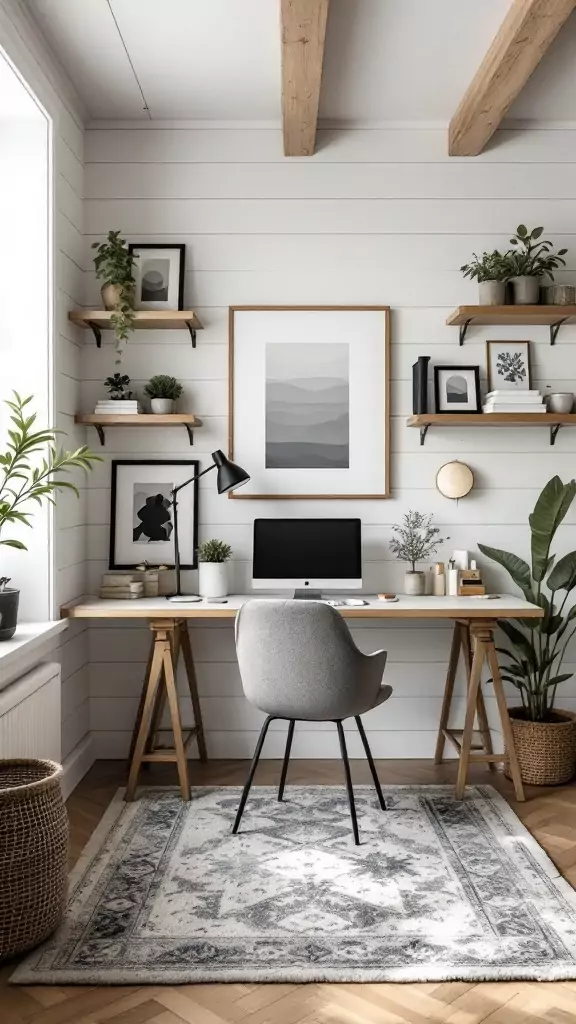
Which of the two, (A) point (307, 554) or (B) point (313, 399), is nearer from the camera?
(A) point (307, 554)

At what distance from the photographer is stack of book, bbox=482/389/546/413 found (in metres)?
3.83

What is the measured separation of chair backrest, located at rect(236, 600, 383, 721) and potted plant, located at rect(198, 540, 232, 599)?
71cm

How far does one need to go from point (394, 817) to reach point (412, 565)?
1142mm

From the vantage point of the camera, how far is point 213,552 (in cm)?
385

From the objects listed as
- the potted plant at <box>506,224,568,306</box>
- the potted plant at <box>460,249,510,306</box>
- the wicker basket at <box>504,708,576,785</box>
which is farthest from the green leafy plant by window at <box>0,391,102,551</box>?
the wicker basket at <box>504,708,576,785</box>

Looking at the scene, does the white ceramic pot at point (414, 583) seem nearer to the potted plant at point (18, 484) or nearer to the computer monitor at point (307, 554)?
the computer monitor at point (307, 554)

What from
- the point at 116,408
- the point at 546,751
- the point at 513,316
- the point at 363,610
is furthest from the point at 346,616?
the point at 513,316

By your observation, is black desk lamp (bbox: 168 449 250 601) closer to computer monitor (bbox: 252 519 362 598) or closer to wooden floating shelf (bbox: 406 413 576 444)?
computer monitor (bbox: 252 519 362 598)

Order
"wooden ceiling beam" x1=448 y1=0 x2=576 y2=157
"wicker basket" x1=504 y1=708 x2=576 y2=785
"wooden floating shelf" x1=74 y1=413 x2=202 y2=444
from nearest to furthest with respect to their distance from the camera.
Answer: "wooden ceiling beam" x1=448 y1=0 x2=576 y2=157 < "wicker basket" x1=504 y1=708 x2=576 y2=785 < "wooden floating shelf" x1=74 y1=413 x2=202 y2=444

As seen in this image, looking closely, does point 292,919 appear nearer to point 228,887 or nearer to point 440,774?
point 228,887

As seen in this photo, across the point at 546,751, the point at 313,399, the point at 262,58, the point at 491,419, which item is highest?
the point at 262,58

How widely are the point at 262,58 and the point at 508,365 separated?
1649 millimetres

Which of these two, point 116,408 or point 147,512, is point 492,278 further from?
point 147,512

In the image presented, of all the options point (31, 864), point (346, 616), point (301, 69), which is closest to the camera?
point (31, 864)
